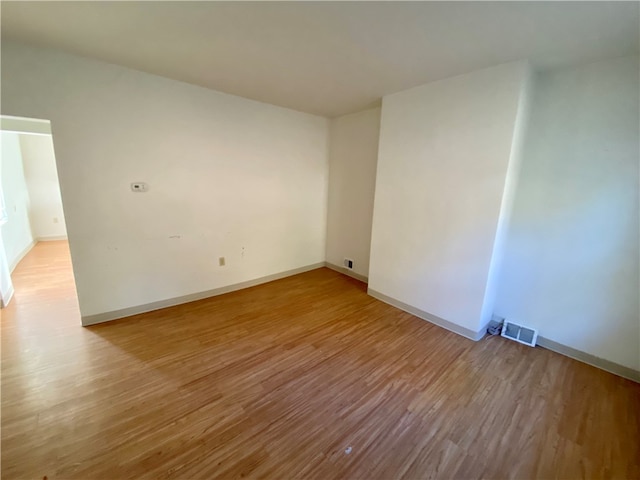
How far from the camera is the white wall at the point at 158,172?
7.47 feet

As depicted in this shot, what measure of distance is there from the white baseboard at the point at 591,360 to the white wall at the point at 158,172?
3306 mm

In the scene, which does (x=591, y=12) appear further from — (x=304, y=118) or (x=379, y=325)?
(x=304, y=118)

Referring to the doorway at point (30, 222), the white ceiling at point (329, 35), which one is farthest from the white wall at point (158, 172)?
the doorway at point (30, 222)

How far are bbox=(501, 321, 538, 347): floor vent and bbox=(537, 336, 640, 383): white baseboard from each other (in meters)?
0.08

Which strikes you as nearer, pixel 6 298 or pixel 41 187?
pixel 6 298

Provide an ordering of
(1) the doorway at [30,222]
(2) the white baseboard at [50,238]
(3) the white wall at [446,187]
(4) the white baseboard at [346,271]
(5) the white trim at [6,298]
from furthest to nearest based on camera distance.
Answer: (2) the white baseboard at [50,238]
(4) the white baseboard at [346,271]
(1) the doorway at [30,222]
(5) the white trim at [6,298]
(3) the white wall at [446,187]

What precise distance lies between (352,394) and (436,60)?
2.69 m

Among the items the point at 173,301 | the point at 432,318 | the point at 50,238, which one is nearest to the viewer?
the point at 432,318

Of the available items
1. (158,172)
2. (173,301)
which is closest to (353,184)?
(158,172)

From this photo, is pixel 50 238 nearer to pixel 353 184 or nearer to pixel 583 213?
pixel 353 184

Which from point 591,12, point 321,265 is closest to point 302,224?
point 321,265

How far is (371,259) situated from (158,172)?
268 cm

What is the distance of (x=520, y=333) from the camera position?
2592mm

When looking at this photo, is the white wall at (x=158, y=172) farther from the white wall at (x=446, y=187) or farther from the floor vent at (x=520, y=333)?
the floor vent at (x=520, y=333)
